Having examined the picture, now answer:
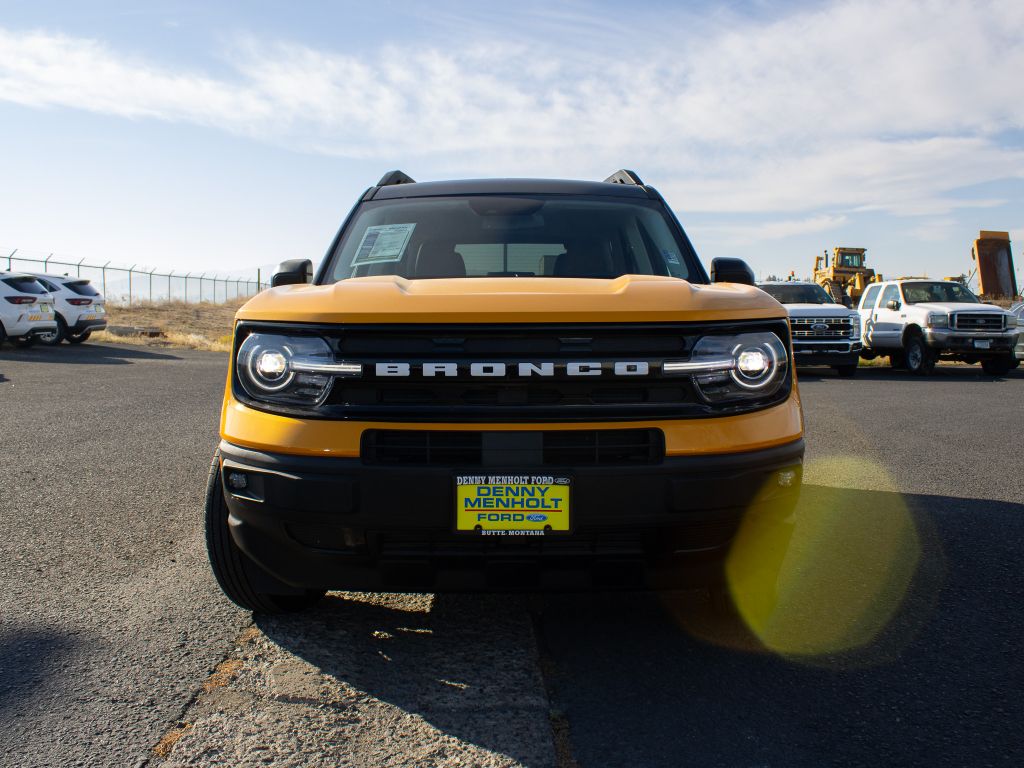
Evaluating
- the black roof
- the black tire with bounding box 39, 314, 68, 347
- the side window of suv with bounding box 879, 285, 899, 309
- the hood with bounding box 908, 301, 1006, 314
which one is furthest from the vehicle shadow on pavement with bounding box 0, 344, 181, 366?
the hood with bounding box 908, 301, 1006, 314

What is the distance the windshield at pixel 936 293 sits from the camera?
1809cm

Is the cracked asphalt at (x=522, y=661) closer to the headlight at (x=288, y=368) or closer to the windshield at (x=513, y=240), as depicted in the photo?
the headlight at (x=288, y=368)

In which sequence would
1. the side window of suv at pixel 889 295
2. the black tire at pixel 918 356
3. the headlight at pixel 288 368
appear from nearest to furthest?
the headlight at pixel 288 368
the black tire at pixel 918 356
the side window of suv at pixel 889 295

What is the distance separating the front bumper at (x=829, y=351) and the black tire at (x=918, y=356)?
1990 millimetres

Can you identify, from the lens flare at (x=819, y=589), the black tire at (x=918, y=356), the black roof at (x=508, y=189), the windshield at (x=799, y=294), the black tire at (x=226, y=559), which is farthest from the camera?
the windshield at (x=799, y=294)

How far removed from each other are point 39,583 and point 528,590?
7.67 ft

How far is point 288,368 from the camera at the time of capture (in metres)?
2.77

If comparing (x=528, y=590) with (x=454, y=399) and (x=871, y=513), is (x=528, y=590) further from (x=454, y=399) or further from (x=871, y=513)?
(x=871, y=513)

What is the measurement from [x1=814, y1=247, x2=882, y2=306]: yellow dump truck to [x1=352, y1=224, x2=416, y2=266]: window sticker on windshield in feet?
94.1

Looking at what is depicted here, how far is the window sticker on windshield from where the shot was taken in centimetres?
400

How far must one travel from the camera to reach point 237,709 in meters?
2.62

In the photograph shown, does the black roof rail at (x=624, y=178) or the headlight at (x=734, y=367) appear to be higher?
the black roof rail at (x=624, y=178)

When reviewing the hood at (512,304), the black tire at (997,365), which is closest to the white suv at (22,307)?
the hood at (512,304)

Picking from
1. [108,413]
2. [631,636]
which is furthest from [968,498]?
[108,413]
